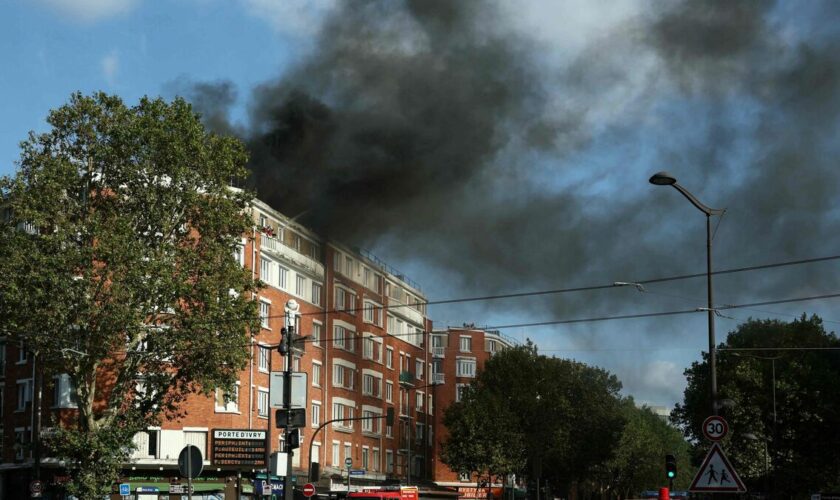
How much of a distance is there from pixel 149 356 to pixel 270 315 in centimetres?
2132

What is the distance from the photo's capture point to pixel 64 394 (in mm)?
60281

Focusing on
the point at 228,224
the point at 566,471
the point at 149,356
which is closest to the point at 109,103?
the point at 228,224

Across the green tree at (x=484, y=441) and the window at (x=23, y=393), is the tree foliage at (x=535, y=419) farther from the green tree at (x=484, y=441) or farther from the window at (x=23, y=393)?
the window at (x=23, y=393)

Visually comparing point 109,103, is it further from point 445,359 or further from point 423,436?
point 445,359

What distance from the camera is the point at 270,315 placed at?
222 ft

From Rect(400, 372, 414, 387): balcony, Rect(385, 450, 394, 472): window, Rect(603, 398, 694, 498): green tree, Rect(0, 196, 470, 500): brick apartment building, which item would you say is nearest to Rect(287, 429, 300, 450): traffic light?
Rect(0, 196, 470, 500): brick apartment building

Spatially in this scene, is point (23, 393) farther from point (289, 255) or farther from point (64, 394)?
point (289, 255)

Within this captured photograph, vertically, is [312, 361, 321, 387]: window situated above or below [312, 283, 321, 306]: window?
below

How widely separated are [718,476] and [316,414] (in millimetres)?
56958

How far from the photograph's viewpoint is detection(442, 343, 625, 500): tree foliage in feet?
289

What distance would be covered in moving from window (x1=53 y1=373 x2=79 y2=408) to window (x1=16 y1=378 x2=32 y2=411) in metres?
2.75

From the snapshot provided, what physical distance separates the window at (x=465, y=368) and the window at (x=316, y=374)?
48.2m

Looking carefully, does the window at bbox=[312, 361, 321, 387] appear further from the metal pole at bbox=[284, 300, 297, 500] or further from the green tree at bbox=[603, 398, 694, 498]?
the metal pole at bbox=[284, 300, 297, 500]

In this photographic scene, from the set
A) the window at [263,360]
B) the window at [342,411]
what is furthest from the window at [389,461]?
the window at [263,360]
